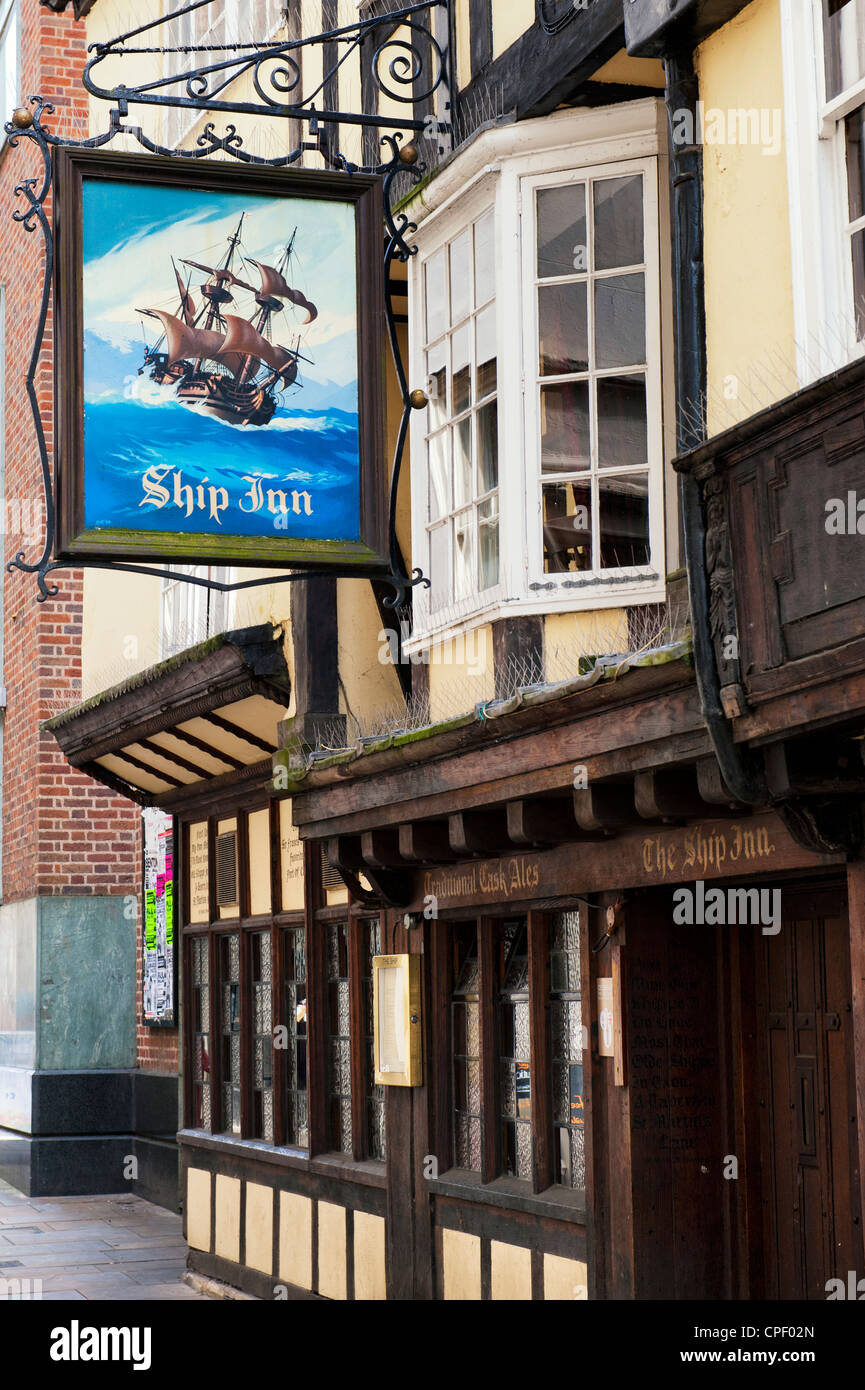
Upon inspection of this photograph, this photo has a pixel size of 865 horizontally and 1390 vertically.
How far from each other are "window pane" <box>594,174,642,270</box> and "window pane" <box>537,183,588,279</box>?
78 millimetres

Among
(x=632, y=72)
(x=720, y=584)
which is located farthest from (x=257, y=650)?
(x=720, y=584)

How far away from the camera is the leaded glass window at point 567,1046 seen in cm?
824

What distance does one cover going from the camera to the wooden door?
278 inches

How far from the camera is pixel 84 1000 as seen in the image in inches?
696

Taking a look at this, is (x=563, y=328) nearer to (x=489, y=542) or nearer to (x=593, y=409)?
(x=593, y=409)

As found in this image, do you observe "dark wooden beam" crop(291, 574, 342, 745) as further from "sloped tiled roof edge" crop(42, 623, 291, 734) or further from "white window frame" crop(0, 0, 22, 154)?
"white window frame" crop(0, 0, 22, 154)

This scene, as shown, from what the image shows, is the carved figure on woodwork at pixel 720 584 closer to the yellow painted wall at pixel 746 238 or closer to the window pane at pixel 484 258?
the yellow painted wall at pixel 746 238

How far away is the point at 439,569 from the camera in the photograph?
8.95 meters

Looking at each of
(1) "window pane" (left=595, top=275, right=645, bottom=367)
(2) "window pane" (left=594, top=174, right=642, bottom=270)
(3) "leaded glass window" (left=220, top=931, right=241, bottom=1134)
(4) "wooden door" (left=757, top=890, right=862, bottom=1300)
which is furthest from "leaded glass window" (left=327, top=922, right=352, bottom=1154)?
(2) "window pane" (left=594, top=174, right=642, bottom=270)

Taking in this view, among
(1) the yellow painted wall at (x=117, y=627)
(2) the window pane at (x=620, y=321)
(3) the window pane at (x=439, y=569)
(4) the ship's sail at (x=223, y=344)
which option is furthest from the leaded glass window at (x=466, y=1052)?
(1) the yellow painted wall at (x=117, y=627)

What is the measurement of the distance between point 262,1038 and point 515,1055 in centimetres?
355

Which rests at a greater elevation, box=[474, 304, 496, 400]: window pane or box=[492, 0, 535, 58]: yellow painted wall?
box=[492, 0, 535, 58]: yellow painted wall

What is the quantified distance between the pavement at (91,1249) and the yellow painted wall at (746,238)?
7.99 meters
